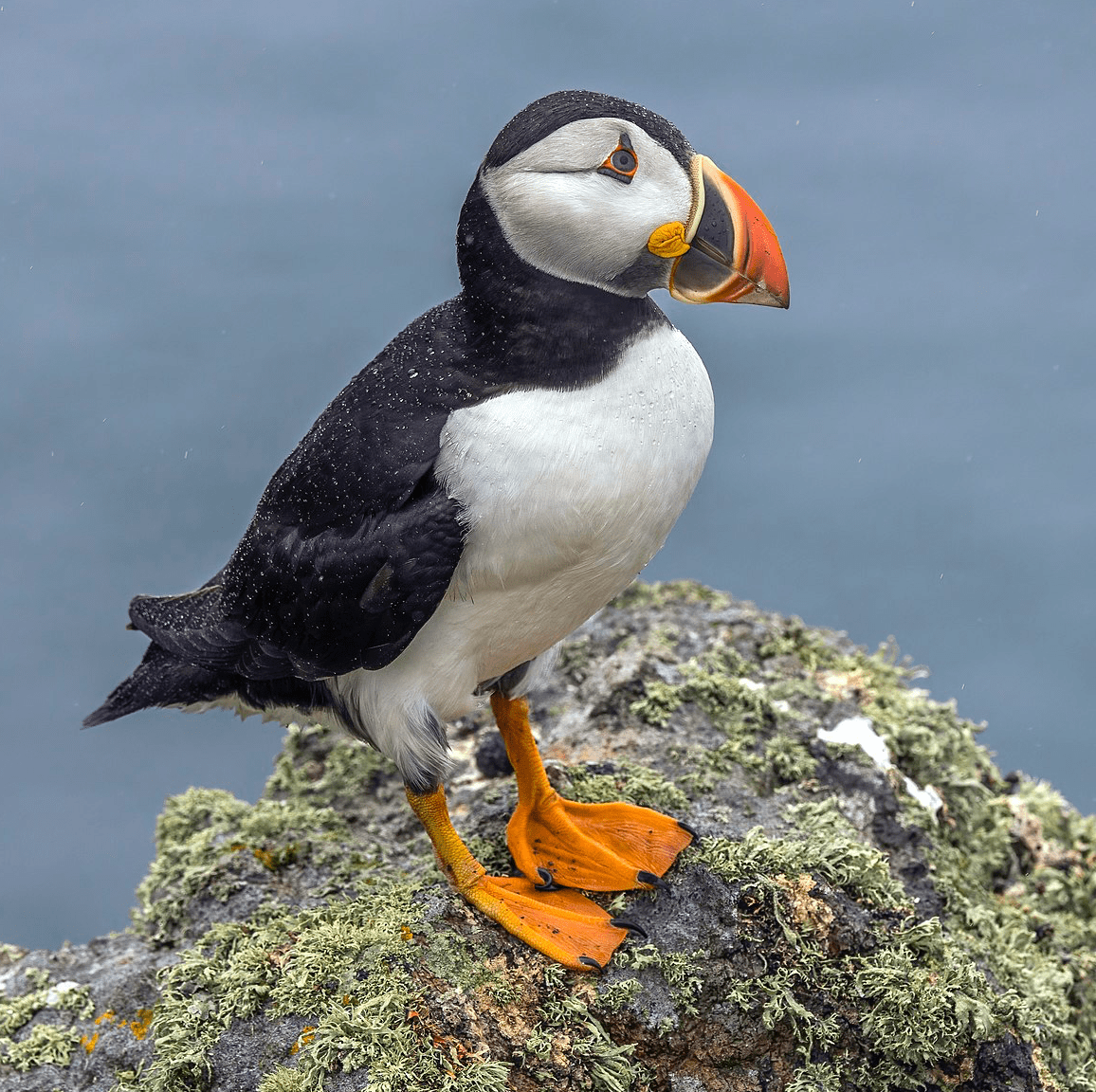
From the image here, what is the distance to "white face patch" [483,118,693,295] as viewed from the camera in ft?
9.14

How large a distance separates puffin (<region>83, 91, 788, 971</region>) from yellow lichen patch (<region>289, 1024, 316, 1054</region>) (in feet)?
1.72

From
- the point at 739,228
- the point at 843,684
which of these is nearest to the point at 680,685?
the point at 843,684

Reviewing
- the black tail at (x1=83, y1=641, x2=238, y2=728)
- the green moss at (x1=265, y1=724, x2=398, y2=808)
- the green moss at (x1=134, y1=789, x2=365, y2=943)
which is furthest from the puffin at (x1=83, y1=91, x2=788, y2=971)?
the green moss at (x1=265, y1=724, x2=398, y2=808)

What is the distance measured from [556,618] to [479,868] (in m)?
0.73

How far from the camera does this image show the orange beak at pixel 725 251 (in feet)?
9.39

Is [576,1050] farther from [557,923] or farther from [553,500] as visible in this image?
[553,500]

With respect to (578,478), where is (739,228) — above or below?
above

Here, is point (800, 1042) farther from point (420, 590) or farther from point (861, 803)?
point (420, 590)

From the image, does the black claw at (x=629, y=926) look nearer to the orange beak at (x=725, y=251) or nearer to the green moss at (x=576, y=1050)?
the green moss at (x=576, y=1050)

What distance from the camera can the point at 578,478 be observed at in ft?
9.52

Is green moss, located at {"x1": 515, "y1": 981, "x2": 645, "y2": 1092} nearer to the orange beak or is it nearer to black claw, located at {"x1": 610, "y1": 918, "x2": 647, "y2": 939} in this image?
black claw, located at {"x1": 610, "y1": 918, "x2": 647, "y2": 939}

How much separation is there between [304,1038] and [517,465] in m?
1.49

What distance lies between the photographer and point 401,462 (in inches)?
119

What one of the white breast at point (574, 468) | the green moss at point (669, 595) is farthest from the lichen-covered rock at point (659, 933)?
the white breast at point (574, 468)
